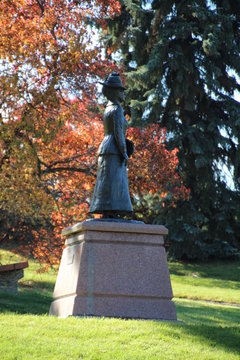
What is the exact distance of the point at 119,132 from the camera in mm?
8656

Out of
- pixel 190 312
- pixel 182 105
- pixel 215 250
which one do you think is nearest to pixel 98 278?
pixel 190 312

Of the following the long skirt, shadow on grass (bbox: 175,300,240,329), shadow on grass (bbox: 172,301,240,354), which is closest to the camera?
shadow on grass (bbox: 172,301,240,354)

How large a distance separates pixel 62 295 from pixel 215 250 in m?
15.3

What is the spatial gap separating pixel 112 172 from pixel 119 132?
2.00 feet

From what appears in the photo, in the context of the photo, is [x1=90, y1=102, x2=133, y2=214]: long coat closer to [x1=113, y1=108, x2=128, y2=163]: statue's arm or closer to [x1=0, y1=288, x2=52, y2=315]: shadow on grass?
[x1=113, y1=108, x2=128, y2=163]: statue's arm

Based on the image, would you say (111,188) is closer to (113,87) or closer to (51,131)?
(113,87)

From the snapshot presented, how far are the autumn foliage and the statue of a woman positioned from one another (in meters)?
2.73

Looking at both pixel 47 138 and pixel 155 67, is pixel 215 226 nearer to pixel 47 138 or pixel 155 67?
pixel 155 67

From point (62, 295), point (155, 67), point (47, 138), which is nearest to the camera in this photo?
point (62, 295)

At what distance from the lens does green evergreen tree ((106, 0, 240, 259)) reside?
22406 millimetres

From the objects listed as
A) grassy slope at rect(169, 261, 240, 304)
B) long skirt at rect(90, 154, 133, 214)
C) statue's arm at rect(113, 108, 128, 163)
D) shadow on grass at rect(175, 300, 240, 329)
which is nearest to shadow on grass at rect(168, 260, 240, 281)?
grassy slope at rect(169, 261, 240, 304)

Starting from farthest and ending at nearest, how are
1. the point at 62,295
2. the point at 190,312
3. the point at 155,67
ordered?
the point at 155,67, the point at 190,312, the point at 62,295

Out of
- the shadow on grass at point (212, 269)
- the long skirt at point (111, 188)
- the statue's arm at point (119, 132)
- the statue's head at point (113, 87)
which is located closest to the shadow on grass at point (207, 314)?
the long skirt at point (111, 188)

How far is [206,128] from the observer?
2309 centimetres
